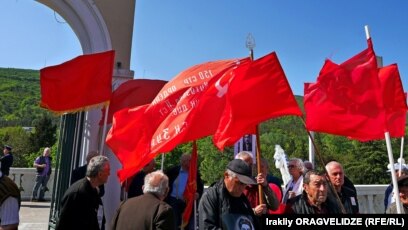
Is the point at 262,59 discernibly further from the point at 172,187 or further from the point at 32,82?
the point at 32,82

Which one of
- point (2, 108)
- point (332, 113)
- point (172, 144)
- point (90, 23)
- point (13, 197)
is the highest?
point (2, 108)

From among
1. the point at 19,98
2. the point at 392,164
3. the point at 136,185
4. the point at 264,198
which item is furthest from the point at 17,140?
the point at 19,98

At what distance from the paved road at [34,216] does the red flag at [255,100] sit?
610 centimetres

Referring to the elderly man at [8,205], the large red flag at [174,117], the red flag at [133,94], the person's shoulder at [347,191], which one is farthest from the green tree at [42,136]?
the person's shoulder at [347,191]

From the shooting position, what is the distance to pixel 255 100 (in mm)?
3877

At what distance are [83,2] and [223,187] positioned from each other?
17.1ft

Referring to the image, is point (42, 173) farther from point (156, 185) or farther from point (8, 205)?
point (156, 185)

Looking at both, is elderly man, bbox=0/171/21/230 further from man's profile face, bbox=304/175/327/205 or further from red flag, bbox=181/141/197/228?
man's profile face, bbox=304/175/327/205

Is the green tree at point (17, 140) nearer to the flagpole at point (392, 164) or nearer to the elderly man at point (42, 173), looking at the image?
the elderly man at point (42, 173)

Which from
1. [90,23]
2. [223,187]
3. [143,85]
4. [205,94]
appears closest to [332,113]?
[205,94]

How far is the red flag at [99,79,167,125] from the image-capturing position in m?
6.33

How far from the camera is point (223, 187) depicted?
10.9 ft

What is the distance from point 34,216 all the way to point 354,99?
8339 mm

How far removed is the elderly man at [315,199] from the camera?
3612mm
